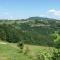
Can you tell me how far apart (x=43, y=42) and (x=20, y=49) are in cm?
2498

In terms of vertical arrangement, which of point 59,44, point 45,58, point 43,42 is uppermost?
point 59,44

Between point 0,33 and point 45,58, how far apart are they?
208 ft

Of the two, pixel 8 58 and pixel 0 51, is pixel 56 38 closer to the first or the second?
pixel 8 58

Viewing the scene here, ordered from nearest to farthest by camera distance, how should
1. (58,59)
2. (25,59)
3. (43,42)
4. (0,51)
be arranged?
(58,59) < (25,59) < (0,51) < (43,42)

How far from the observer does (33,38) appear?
80250mm

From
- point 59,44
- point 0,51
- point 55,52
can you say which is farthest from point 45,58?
point 0,51

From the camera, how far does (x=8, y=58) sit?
127 ft

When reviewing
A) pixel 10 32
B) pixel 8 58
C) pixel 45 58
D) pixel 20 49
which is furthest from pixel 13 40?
pixel 45 58

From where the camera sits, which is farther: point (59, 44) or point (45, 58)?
point (45, 58)

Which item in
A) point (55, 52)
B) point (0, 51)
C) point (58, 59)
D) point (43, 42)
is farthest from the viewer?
point (43, 42)

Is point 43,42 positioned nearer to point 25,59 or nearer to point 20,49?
point 20,49

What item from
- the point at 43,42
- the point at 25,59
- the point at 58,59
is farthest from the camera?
the point at 43,42

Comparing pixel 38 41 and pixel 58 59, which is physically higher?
pixel 58 59

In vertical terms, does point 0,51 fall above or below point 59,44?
below
